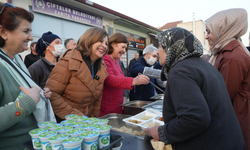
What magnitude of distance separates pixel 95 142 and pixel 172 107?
2.01ft

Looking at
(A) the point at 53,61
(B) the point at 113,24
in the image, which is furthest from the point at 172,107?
(B) the point at 113,24

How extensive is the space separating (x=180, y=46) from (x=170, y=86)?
1.08ft

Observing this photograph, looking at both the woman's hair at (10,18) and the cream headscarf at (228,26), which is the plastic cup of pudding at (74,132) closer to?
the woman's hair at (10,18)

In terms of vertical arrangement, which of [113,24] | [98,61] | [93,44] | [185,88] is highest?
[113,24]

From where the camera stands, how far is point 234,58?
1.76 metres

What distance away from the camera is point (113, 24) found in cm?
842

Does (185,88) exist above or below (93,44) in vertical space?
below

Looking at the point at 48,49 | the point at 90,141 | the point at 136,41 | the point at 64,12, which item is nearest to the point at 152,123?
the point at 90,141

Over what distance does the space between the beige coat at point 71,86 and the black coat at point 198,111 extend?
3.37 feet

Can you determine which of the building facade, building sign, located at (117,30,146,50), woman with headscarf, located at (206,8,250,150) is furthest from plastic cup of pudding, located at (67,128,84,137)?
building sign, located at (117,30,146,50)

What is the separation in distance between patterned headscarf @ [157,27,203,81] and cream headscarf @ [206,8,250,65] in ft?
3.49

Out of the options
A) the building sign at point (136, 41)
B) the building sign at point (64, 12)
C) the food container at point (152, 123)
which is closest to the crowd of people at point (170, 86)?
the food container at point (152, 123)

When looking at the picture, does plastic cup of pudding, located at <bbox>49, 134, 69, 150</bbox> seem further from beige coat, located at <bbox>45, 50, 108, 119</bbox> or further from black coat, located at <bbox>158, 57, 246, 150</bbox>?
beige coat, located at <bbox>45, 50, 108, 119</bbox>

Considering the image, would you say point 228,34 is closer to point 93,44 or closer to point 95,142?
point 93,44
